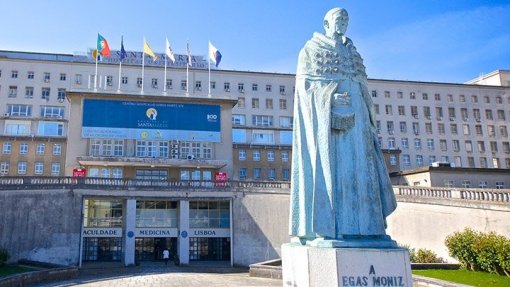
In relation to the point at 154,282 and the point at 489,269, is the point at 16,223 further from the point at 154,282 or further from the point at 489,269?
the point at 489,269

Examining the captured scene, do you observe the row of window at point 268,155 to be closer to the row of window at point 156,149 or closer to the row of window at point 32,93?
the row of window at point 156,149

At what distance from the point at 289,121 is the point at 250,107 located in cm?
631

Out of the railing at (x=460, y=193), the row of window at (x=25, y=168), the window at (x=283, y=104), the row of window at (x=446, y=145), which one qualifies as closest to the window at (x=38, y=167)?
the row of window at (x=25, y=168)

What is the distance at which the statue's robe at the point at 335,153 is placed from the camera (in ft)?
26.3

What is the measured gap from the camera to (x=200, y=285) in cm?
2306

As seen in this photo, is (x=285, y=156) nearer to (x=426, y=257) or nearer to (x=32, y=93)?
(x=32, y=93)

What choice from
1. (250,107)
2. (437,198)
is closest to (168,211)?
(437,198)

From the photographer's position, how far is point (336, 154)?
8.30m

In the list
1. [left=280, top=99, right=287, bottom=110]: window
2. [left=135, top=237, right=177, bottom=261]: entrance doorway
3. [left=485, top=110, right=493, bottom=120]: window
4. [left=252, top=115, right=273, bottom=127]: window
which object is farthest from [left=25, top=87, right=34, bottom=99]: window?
[left=485, top=110, right=493, bottom=120]: window

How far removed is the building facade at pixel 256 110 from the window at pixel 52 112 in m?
0.12

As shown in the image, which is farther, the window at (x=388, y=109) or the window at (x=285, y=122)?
the window at (x=388, y=109)

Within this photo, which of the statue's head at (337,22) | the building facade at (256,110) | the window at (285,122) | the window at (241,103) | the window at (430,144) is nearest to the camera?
the statue's head at (337,22)

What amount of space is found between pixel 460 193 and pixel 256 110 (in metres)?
42.8

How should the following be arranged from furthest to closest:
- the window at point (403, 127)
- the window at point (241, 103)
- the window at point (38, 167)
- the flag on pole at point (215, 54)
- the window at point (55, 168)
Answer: the window at point (403, 127), the window at point (241, 103), the window at point (55, 168), the window at point (38, 167), the flag on pole at point (215, 54)
